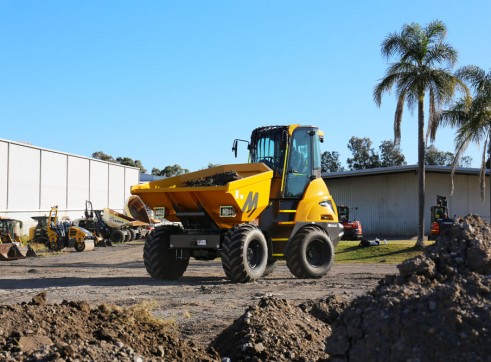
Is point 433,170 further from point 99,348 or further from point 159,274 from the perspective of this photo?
point 99,348

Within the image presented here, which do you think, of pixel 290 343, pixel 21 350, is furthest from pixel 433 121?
pixel 21 350

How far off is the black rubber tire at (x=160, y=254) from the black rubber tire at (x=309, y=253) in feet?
8.53

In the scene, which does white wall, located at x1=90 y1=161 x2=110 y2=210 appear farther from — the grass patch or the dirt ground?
the dirt ground

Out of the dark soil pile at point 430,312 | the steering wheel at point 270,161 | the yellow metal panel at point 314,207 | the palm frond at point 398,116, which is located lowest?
the dark soil pile at point 430,312

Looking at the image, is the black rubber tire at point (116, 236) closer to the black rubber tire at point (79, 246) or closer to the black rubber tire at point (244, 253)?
the black rubber tire at point (79, 246)

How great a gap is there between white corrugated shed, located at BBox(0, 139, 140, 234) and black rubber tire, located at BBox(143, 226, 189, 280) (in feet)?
94.4

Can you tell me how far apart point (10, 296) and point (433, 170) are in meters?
37.5

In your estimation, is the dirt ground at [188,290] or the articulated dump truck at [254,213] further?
the articulated dump truck at [254,213]

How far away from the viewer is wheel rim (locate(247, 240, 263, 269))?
14258mm

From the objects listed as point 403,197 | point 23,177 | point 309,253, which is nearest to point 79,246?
point 23,177

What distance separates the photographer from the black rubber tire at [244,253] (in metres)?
13.6

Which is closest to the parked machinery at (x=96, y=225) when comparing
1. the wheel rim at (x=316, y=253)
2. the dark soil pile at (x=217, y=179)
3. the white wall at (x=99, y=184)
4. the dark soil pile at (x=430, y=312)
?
the white wall at (x=99, y=184)

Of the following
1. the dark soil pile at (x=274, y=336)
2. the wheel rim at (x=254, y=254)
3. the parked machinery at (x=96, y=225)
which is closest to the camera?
the dark soil pile at (x=274, y=336)

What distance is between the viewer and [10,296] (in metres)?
12.3
